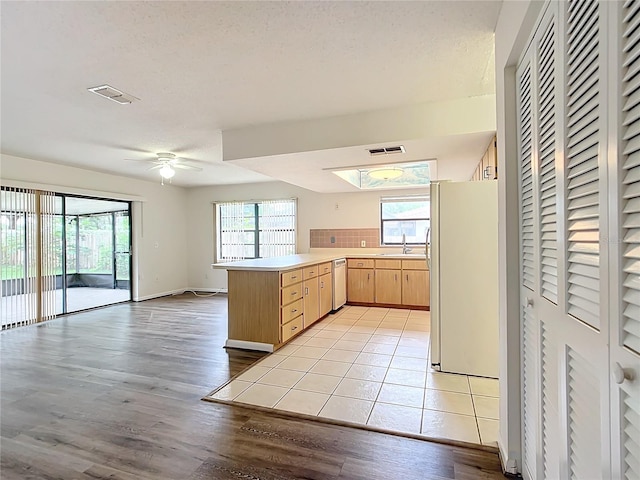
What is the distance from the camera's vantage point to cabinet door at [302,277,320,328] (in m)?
4.16

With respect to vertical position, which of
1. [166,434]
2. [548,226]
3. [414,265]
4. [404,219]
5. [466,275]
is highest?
[404,219]

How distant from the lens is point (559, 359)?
1115mm

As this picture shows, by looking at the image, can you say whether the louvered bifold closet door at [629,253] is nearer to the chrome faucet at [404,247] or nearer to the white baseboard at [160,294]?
the chrome faucet at [404,247]

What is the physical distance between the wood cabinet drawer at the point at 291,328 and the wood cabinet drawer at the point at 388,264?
205 cm

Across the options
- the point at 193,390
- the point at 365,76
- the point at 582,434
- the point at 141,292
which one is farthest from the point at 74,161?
the point at 582,434

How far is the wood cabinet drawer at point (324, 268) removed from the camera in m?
4.68

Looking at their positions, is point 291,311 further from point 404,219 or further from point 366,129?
point 404,219

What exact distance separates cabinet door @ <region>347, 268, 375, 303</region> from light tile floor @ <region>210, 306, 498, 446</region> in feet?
5.72

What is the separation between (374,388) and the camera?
2.59 metres

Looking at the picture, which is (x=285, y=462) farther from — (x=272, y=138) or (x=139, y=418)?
(x=272, y=138)

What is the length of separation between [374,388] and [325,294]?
2340 mm

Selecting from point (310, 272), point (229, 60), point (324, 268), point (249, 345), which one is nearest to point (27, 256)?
point (249, 345)

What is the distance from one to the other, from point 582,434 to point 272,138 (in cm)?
322

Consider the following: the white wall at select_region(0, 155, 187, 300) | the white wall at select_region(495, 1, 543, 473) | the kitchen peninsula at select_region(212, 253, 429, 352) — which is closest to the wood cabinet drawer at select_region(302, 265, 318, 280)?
the kitchen peninsula at select_region(212, 253, 429, 352)
